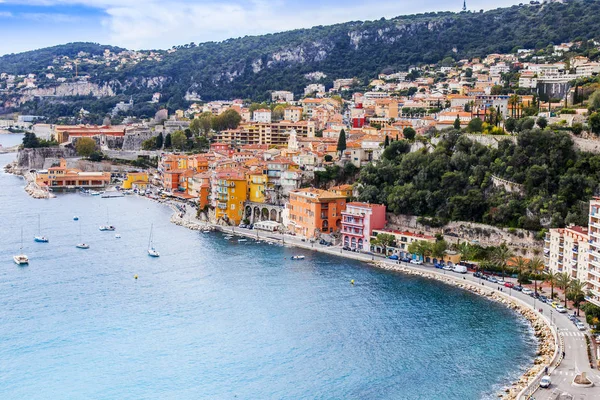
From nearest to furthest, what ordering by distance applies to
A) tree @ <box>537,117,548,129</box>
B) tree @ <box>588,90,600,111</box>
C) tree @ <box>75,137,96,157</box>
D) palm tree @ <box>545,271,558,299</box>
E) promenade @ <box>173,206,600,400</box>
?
1. promenade @ <box>173,206,600,400</box>
2. palm tree @ <box>545,271,558,299</box>
3. tree @ <box>588,90,600,111</box>
4. tree @ <box>537,117,548,129</box>
5. tree @ <box>75,137,96,157</box>

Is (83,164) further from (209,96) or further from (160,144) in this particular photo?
(209,96)

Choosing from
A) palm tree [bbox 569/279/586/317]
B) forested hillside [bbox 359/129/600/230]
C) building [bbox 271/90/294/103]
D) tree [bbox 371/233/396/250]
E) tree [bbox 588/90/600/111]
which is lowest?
palm tree [bbox 569/279/586/317]

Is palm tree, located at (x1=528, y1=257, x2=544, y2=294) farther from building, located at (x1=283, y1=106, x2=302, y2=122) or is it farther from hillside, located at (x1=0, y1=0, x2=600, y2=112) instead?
hillside, located at (x1=0, y1=0, x2=600, y2=112)

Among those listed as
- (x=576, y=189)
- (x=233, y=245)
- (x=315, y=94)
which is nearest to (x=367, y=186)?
(x=233, y=245)

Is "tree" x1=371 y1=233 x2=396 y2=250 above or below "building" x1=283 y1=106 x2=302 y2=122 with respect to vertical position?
below

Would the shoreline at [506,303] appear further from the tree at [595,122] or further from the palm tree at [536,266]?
the tree at [595,122]

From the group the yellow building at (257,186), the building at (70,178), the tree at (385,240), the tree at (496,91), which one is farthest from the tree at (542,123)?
the building at (70,178)

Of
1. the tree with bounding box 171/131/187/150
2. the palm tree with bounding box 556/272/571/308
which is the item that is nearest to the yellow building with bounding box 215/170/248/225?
the palm tree with bounding box 556/272/571/308

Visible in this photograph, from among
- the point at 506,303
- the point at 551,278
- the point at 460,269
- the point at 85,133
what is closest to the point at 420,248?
the point at 460,269
